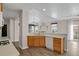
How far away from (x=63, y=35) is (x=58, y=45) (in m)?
0.62

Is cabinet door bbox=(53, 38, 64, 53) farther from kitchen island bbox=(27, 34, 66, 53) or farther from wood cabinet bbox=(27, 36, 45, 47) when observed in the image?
wood cabinet bbox=(27, 36, 45, 47)

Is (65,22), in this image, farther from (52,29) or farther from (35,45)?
(35,45)

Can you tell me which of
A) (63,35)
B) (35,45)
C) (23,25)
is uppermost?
(23,25)

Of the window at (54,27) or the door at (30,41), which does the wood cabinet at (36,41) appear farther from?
the window at (54,27)

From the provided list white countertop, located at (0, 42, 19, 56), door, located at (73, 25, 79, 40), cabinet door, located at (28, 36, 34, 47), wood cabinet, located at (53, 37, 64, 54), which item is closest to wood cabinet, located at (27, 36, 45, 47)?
cabinet door, located at (28, 36, 34, 47)

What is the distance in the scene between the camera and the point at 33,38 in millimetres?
8305

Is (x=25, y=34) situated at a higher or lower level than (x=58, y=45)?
higher

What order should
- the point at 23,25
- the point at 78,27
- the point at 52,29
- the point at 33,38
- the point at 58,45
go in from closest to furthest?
1. the point at 58,45
2. the point at 23,25
3. the point at 33,38
4. the point at 78,27
5. the point at 52,29

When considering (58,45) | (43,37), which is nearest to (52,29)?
(43,37)

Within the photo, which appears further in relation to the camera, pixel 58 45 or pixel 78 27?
pixel 78 27

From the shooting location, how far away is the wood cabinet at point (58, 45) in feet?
20.0

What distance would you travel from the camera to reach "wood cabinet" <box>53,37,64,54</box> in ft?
20.0

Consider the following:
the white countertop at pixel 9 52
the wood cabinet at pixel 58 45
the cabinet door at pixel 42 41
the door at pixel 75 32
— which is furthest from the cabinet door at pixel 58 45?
the door at pixel 75 32

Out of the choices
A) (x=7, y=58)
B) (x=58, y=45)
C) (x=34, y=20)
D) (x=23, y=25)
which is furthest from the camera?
(x=34, y=20)
